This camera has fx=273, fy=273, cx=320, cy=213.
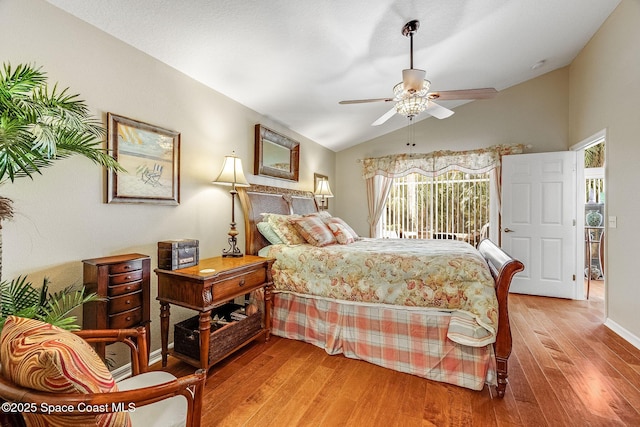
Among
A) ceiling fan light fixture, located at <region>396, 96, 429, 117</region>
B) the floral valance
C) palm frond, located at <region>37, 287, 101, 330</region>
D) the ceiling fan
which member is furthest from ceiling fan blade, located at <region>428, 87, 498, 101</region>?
palm frond, located at <region>37, 287, 101, 330</region>

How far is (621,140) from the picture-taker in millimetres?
2793

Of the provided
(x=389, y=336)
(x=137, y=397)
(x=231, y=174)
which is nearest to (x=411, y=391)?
(x=389, y=336)

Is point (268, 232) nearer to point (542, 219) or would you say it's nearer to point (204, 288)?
point (204, 288)

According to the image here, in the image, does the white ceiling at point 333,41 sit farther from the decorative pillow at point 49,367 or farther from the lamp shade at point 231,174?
the decorative pillow at point 49,367

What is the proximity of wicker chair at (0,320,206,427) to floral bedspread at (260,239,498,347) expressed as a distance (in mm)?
1383

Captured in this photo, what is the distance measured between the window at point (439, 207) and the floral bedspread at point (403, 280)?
289 centimetres

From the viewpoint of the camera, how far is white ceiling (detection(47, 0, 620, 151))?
74.5 inches

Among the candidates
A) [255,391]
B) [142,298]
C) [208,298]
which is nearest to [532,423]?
[255,391]

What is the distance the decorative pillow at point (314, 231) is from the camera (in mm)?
2771

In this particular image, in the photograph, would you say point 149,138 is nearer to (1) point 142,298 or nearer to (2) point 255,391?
(1) point 142,298

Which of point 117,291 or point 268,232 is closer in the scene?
point 117,291

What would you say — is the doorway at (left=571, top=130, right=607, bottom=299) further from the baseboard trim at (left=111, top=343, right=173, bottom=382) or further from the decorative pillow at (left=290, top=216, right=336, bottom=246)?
the baseboard trim at (left=111, top=343, right=173, bottom=382)

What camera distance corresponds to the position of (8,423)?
0.79m

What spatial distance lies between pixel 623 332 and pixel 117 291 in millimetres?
4371
